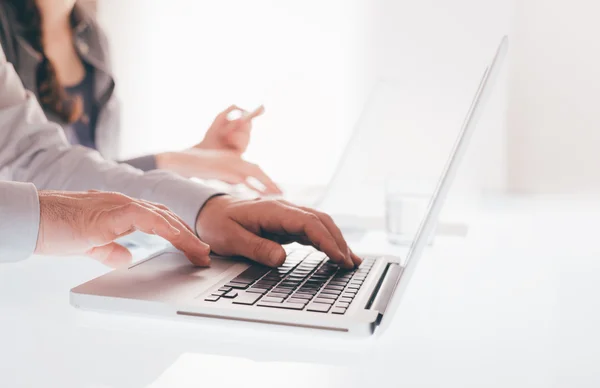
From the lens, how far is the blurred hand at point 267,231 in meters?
0.86

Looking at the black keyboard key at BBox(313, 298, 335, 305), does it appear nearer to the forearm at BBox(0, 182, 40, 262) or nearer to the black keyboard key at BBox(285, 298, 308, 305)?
the black keyboard key at BBox(285, 298, 308, 305)

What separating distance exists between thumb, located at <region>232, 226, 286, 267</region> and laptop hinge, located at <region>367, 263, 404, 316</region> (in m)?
0.14

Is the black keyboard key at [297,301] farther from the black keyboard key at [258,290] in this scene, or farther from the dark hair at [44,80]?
the dark hair at [44,80]

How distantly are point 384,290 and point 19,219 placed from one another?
0.47m

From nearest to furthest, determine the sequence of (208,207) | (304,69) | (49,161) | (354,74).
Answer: (208,207), (49,161), (354,74), (304,69)

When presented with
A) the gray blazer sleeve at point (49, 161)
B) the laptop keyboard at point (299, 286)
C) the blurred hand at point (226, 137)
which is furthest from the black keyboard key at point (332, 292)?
the blurred hand at point (226, 137)

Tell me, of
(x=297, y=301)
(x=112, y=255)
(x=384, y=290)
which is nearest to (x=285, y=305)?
(x=297, y=301)

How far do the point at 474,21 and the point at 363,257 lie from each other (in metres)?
1.78

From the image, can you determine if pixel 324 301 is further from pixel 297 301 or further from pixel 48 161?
pixel 48 161

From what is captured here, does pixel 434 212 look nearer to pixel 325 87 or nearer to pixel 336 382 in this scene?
pixel 336 382

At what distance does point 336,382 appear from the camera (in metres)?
0.56

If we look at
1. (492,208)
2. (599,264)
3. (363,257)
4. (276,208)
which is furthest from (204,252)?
(492,208)

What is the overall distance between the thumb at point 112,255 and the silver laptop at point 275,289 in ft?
0.24

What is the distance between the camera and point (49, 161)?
139 centimetres
